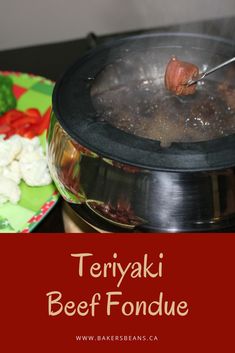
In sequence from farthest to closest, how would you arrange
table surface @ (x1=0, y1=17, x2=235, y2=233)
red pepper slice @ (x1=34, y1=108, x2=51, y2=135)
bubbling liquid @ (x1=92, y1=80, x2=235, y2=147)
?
table surface @ (x1=0, y1=17, x2=235, y2=233), red pepper slice @ (x1=34, y1=108, x2=51, y2=135), bubbling liquid @ (x1=92, y1=80, x2=235, y2=147)

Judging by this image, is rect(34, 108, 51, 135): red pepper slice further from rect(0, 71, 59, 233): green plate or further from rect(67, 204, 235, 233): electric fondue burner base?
rect(67, 204, 235, 233): electric fondue burner base

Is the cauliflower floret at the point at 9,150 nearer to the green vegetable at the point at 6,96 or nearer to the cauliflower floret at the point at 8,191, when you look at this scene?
the cauliflower floret at the point at 8,191

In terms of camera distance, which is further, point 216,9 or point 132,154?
point 216,9

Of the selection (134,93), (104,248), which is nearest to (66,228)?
(104,248)

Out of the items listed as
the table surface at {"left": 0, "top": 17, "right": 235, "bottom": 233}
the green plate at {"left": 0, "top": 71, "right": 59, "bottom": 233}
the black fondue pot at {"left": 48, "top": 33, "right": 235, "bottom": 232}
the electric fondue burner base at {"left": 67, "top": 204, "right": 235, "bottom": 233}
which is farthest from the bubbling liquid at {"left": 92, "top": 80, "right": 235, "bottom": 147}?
the table surface at {"left": 0, "top": 17, "right": 235, "bottom": 233}

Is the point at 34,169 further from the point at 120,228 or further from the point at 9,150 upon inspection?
the point at 120,228

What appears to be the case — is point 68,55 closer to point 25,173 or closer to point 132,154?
point 25,173
